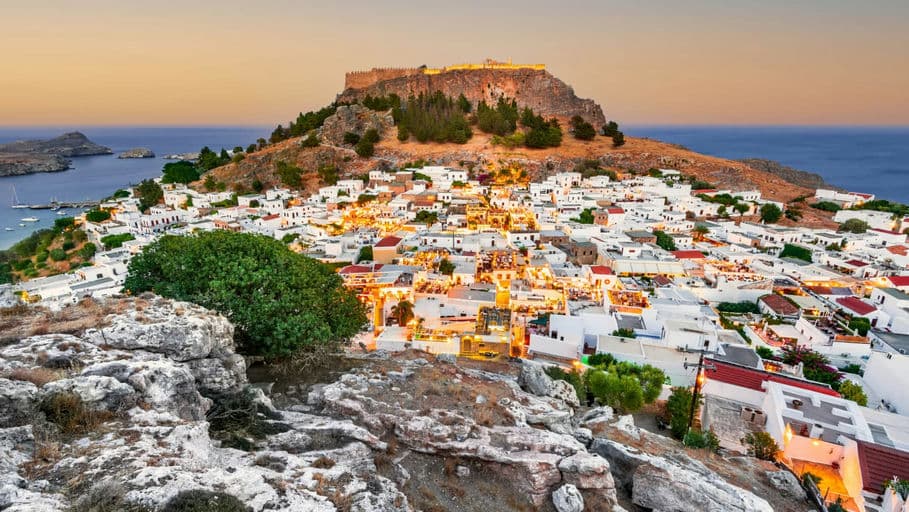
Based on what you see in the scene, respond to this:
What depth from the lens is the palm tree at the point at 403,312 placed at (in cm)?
2923

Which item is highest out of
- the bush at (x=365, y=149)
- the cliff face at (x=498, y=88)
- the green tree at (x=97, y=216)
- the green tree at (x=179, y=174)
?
the cliff face at (x=498, y=88)

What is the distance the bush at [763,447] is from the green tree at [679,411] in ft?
7.26

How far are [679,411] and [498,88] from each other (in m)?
104

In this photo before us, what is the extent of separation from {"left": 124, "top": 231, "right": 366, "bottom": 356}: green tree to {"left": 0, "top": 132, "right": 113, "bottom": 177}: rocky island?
176 m

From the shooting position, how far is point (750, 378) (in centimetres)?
1944

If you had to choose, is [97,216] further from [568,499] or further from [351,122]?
[568,499]

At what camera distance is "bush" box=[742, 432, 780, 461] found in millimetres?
15570

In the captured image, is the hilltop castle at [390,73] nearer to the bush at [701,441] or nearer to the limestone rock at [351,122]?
the limestone rock at [351,122]

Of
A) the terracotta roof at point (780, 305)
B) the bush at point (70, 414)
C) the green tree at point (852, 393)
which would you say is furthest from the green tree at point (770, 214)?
the bush at point (70, 414)

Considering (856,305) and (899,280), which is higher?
(899,280)

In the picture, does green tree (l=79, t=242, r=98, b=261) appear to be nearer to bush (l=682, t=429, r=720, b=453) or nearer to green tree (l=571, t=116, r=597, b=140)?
bush (l=682, t=429, r=720, b=453)

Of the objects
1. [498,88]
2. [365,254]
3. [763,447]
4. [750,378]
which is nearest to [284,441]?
[763,447]

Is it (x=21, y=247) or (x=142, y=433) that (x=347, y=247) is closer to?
(x=142, y=433)

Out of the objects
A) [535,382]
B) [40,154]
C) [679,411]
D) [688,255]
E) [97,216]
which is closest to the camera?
[535,382]
